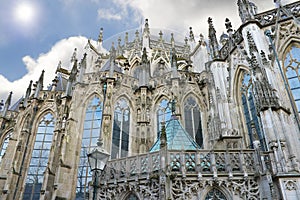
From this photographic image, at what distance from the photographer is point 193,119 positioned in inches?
657

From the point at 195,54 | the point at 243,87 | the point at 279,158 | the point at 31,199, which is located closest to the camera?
the point at 279,158

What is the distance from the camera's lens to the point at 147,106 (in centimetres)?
1719

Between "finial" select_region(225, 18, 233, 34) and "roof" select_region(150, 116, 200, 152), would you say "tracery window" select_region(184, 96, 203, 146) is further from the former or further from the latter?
"finial" select_region(225, 18, 233, 34)

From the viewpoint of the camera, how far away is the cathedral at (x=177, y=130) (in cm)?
871

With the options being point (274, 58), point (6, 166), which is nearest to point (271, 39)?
point (274, 58)

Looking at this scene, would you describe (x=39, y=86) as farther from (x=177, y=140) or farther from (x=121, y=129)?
(x=177, y=140)

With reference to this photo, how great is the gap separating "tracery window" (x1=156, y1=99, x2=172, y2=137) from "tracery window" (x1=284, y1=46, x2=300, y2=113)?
765 centimetres

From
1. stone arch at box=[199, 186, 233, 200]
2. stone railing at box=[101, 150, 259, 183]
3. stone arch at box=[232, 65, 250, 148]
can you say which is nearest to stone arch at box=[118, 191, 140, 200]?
stone railing at box=[101, 150, 259, 183]

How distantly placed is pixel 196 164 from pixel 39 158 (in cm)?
1292

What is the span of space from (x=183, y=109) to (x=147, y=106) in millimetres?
2398

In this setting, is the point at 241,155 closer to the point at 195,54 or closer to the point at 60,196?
the point at 60,196

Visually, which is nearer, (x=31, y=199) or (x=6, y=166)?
(x=31, y=199)

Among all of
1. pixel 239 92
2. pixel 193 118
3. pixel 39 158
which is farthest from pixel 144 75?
pixel 39 158

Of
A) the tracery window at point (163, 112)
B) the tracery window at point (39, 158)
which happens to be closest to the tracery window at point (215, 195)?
the tracery window at point (163, 112)
